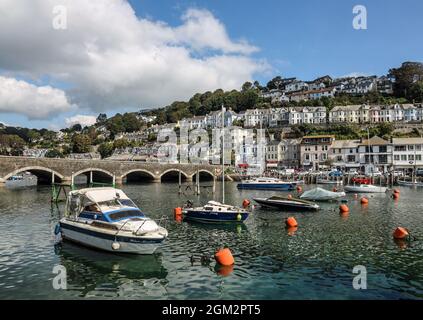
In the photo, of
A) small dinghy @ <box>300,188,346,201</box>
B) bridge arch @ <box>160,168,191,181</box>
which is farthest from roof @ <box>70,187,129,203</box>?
bridge arch @ <box>160,168,191,181</box>

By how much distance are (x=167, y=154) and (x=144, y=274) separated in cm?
15361

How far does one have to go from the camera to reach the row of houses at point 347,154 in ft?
Result: 393

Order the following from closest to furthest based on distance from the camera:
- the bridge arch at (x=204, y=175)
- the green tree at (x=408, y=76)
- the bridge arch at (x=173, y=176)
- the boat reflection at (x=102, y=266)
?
1. the boat reflection at (x=102, y=266)
2. the bridge arch at (x=173, y=176)
3. the bridge arch at (x=204, y=175)
4. the green tree at (x=408, y=76)

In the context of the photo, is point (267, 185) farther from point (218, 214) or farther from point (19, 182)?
point (19, 182)

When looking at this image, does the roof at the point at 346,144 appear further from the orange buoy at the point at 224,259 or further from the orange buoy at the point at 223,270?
the orange buoy at the point at 223,270

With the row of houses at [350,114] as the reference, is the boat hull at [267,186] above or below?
below

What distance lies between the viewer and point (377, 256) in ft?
84.1

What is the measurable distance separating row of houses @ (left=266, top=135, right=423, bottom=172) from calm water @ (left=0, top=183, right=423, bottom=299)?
9192 centimetres

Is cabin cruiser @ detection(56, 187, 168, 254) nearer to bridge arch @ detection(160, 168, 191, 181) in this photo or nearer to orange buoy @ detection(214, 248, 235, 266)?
orange buoy @ detection(214, 248, 235, 266)

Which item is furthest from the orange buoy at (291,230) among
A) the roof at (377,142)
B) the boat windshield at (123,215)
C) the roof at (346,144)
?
the roof at (346,144)

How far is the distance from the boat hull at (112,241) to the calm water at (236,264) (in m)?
0.57

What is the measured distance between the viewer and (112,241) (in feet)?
82.9
